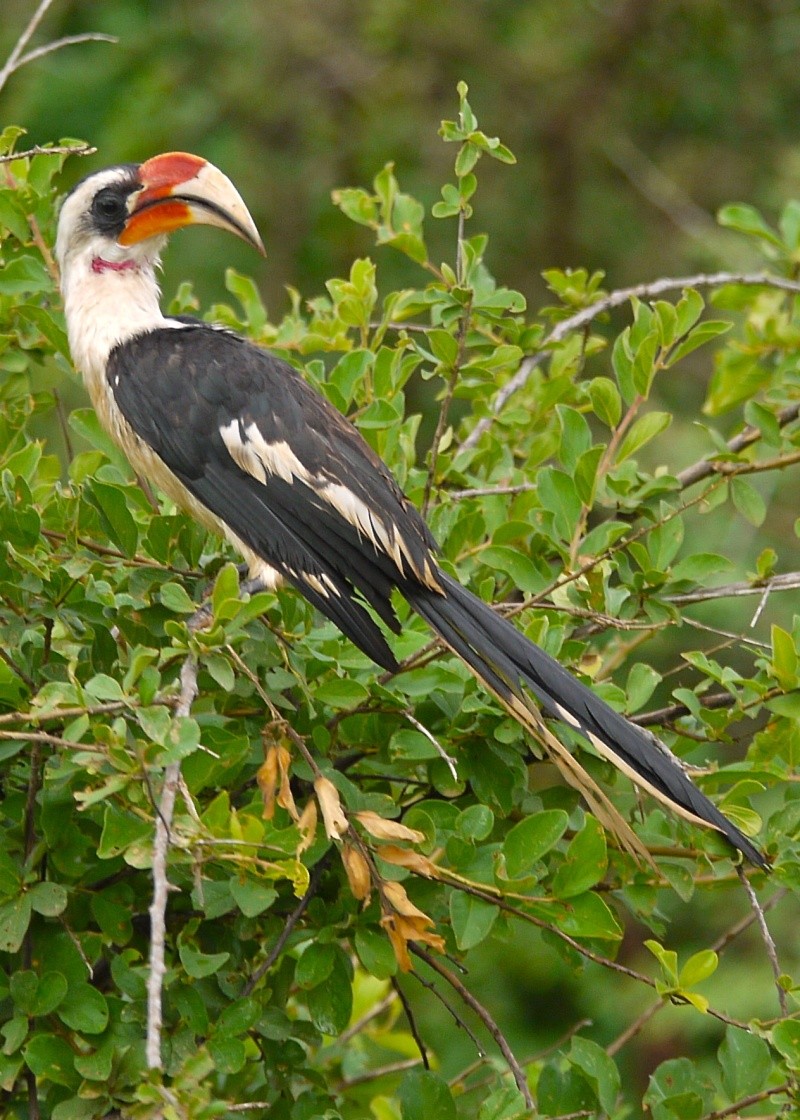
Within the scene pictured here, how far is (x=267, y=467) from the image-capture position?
253 centimetres

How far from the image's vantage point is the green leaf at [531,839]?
1881 mm

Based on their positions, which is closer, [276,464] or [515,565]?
[515,565]

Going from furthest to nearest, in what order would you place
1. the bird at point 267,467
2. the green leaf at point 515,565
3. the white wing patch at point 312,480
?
the white wing patch at point 312,480 < the green leaf at point 515,565 < the bird at point 267,467

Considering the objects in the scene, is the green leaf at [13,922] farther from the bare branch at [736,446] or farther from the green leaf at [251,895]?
the bare branch at [736,446]

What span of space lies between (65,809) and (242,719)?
0.27 meters

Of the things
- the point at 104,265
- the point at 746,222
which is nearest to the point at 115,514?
the point at 104,265

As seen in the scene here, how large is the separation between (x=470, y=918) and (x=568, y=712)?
0.34 m

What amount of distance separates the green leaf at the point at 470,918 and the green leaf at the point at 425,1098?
0.18 meters

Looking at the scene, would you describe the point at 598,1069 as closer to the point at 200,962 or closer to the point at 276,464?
the point at 200,962

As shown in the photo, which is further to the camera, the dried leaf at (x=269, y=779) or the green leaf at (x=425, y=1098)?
the green leaf at (x=425, y=1098)

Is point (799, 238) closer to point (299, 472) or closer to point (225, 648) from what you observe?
point (299, 472)

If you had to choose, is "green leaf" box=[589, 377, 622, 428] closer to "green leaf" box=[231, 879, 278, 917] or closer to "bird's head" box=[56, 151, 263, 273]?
"bird's head" box=[56, 151, 263, 273]

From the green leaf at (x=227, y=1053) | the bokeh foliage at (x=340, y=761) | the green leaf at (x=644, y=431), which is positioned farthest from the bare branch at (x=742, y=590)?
the green leaf at (x=227, y=1053)

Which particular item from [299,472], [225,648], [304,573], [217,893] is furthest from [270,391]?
[217,893]
